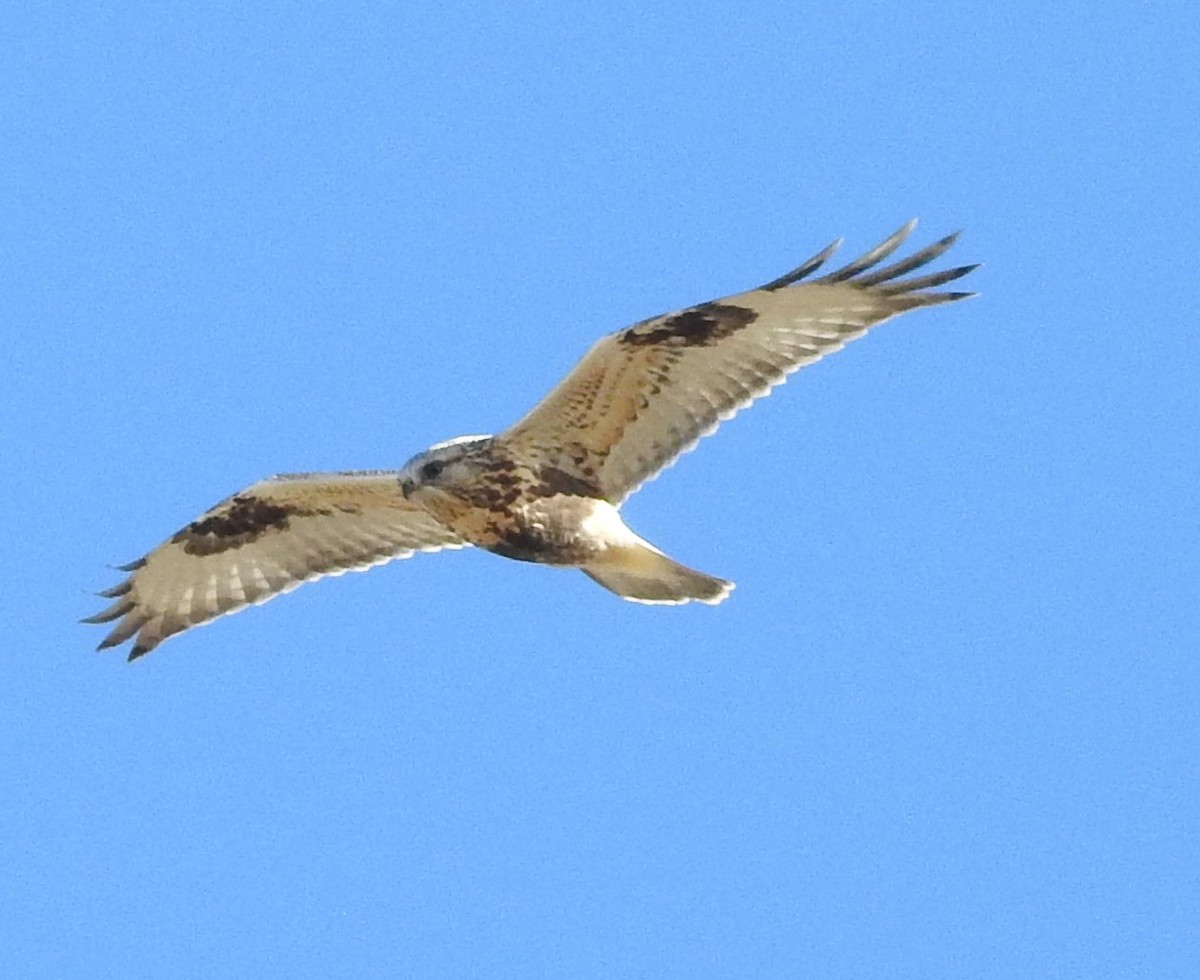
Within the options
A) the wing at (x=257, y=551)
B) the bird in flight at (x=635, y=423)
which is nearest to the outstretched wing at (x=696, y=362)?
the bird in flight at (x=635, y=423)

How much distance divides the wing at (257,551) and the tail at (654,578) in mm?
1241

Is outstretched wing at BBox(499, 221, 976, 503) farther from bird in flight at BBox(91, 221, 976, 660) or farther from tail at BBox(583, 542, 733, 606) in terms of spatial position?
tail at BBox(583, 542, 733, 606)

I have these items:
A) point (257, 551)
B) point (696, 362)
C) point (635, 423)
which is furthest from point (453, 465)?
point (257, 551)

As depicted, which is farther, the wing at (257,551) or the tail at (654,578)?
the wing at (257,551)

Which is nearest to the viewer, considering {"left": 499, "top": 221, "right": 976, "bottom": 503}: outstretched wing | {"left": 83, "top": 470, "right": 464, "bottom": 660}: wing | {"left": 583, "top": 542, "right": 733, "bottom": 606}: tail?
{"left": 499, "top": 221, "right": 976, "bottom": 503}: outstretched wing

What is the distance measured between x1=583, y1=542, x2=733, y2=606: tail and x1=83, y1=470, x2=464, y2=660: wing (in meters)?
1.24

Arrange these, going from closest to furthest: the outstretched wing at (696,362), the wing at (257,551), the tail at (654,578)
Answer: the outstretched wing at (696,362) → the tail at (654,578) → the wing at (257,551)

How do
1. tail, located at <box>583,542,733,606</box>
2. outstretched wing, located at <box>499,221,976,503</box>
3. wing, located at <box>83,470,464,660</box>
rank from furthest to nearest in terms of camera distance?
wing, located at <box>83,470,464,660</box> < tail, located at <box>583,542,733,606</box> < outstretched wing, located at <box>499,221,976,503</box>

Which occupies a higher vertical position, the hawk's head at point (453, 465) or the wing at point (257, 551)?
the wing at point (257, 551)

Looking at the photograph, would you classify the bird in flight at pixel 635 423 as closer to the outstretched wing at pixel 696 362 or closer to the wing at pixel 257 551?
the outstretched wing at pixel 696 362

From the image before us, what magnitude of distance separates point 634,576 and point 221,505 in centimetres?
242

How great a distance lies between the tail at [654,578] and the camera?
35.5 feet

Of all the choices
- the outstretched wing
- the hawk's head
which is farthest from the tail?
the hawk's head

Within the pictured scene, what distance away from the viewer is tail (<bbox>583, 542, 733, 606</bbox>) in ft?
35.5
